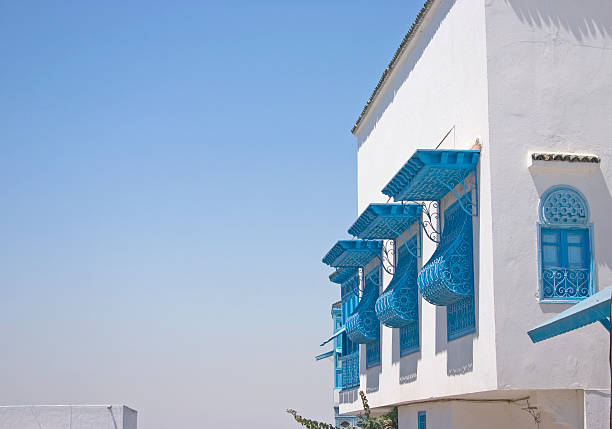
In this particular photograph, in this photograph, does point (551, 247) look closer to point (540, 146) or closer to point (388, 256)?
point (540, 146)

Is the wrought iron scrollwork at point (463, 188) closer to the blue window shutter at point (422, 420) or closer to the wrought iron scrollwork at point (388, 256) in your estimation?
the blue window shutter at point (422, 420)

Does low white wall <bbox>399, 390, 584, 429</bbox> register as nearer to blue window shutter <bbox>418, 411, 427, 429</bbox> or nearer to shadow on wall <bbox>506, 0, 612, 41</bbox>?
blue window shutter <bbox>418, 411, 427, 429</bbox>

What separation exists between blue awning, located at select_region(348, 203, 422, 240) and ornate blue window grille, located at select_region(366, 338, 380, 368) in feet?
9.26

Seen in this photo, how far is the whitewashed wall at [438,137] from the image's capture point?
513 inches

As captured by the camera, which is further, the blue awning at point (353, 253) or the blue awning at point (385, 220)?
the blue awning at point (353, 253)

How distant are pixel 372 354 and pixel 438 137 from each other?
6377 millimetres

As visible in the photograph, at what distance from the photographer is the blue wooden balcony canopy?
43.6 feet

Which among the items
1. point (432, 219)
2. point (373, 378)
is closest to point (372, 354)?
point (373, 378)

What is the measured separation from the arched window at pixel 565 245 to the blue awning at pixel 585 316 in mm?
2100

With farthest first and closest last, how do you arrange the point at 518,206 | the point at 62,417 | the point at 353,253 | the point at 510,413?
1. the point at 62,417
2. the point at 353,253
3. the point at 510,413
4. the point at 518,206

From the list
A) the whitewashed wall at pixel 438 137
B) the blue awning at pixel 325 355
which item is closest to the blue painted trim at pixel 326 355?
the blue awning at pixel 325 355

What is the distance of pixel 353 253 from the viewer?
2011cm

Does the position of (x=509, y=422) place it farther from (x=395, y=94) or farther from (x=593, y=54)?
Answer: (x=395, y=94)

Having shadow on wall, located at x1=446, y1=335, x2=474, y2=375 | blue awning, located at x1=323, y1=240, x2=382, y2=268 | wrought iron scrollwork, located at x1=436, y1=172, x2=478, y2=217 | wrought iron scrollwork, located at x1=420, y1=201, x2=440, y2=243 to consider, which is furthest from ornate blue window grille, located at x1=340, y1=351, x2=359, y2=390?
wrought iron scrollwork, located at x1=436, y1=172, x2=478, y2=217
